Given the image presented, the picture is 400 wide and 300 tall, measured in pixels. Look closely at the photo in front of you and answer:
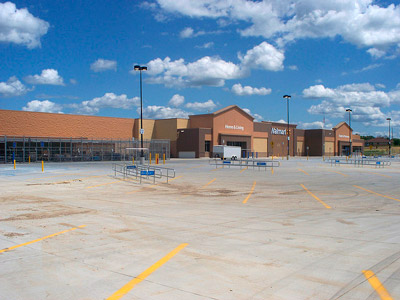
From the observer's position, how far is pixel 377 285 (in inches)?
205

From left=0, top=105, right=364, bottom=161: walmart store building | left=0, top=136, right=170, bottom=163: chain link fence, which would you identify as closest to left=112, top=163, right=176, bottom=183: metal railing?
left=0, top=136, right=170, bottom=163: chain link fence

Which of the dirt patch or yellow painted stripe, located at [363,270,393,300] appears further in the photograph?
the dirt patch

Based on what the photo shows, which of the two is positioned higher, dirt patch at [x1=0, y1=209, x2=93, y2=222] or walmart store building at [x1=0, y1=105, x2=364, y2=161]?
walmart store building at [x1=0, y1=105, x2=364, y2=161]

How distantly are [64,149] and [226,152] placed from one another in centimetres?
2647

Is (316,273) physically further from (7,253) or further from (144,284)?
(7,253)

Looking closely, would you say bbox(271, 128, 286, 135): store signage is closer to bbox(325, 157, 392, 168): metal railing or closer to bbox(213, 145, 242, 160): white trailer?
bbox(213, 145, 242, 160): white trailer

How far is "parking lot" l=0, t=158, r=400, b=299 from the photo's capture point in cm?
514

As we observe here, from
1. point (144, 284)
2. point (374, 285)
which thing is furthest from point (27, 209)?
point (374, 285)

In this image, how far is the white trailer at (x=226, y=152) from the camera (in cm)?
6284

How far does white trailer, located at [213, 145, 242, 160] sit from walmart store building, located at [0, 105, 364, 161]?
4.19 m

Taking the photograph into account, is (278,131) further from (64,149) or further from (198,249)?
(198,249)

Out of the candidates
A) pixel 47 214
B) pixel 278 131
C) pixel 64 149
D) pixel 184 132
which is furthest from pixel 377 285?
pixel 278 131

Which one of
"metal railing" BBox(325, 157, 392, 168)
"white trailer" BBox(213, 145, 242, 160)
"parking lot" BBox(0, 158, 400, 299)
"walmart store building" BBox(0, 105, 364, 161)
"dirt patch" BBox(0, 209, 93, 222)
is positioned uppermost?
"walmart store building" BBox(0, 105, 364, 161)

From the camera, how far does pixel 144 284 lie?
5305 mm
